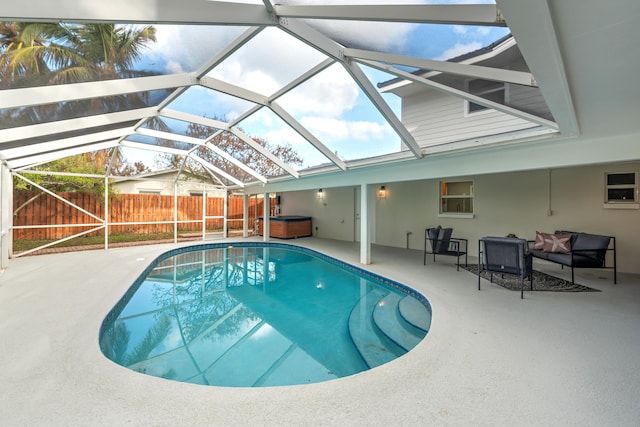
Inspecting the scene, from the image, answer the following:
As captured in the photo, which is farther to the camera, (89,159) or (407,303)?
(89,159)

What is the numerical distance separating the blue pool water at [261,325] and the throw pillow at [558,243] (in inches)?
138

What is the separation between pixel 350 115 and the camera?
6438 millimetres

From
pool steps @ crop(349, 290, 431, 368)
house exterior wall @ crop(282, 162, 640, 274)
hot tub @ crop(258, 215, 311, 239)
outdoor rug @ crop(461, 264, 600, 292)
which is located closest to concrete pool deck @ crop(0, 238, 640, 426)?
pool steps @ crop(349, 290, 431, 368)

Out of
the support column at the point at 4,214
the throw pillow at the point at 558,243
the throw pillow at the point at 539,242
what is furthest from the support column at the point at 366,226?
the support column at the point at 4,214

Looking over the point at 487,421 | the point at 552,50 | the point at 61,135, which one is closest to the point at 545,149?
the point at 552,50

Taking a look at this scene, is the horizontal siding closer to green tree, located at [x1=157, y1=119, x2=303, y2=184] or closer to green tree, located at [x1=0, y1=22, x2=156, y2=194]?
green tree, located at [x1=157, y1=119, x2=303, y2=184]

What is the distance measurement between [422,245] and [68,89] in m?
9.50

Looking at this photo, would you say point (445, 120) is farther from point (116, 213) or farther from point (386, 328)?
point (116, 213)

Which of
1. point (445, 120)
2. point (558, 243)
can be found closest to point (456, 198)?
point (445, 120)

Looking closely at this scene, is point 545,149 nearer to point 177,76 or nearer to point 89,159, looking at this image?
point 177,76

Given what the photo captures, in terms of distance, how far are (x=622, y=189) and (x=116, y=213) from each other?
52.8ft

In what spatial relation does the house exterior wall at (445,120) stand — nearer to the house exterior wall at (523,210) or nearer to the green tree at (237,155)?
the house exterior wall at (523,210)

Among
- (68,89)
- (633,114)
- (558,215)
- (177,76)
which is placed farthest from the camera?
(558,215)

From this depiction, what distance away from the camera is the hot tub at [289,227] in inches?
511
